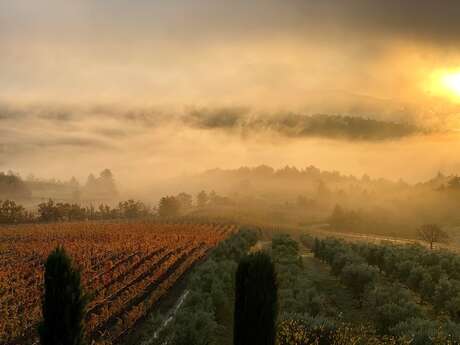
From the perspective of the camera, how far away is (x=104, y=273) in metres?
46.3

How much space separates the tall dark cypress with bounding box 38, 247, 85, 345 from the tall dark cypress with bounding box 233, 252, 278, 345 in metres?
6.64

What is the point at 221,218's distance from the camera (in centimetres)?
13450

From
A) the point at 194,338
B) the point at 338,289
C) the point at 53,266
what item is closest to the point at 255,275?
the point at 194,338

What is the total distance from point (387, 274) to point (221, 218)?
8905cm

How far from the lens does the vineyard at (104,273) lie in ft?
94.8

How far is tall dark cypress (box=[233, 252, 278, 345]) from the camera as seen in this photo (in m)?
18.0

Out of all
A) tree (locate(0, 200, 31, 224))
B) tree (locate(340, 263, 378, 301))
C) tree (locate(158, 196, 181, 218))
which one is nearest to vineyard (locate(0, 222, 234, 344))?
tree (locate(340, 263, 378, 301))

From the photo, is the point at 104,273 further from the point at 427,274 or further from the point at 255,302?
the point at 255,302

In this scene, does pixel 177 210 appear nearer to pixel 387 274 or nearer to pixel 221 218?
pixel 221 218

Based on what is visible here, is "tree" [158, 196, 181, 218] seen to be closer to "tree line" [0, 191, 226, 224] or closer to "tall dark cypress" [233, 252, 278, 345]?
"tree line" [0, 191, 226, 224]

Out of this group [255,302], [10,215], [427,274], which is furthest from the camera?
[10,215]

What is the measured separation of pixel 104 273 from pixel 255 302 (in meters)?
31.8

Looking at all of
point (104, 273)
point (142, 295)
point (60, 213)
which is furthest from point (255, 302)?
point (60, 213)

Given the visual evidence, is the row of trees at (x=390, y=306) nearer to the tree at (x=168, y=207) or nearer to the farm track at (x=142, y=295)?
the farm track at (x=142, y=295)
